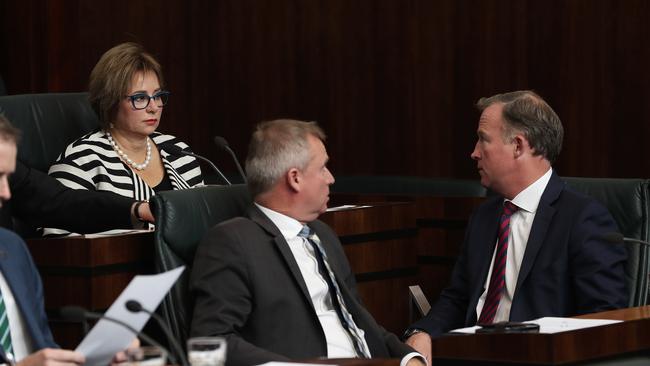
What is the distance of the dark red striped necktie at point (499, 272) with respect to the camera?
402cm

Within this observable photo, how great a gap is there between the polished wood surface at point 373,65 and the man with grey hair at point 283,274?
83.1 inches

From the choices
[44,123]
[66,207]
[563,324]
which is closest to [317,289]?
[563,324]

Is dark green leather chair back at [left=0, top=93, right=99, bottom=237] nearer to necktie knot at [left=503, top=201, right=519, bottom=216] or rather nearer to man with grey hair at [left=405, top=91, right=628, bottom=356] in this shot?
man with grey hair at [left=405, top=91, right=628, bottom=356]

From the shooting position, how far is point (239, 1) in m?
6.79

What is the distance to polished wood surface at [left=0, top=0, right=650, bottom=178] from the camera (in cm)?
549

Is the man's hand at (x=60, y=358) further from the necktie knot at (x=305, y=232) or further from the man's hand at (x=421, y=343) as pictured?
the man's hand at (x=421, y=343)

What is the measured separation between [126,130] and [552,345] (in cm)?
206

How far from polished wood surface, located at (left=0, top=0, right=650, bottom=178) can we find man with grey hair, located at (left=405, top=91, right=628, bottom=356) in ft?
4.63

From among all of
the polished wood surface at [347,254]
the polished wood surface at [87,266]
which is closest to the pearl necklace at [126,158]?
the polished wood surface at [347,254]

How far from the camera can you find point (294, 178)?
3.62 metres

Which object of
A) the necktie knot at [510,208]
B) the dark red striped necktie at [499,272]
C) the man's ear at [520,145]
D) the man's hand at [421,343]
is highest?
the man's ear at [520,145]

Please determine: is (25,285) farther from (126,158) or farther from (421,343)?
(126,158)

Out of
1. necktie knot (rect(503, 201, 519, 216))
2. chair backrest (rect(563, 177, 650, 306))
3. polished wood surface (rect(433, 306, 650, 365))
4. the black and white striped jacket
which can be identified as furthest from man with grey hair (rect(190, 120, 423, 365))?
the black and white striped jacket

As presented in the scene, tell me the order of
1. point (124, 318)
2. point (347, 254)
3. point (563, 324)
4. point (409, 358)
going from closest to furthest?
point (124, 318) < point (563, 324) < point (409, 358) < point (347, 254)
